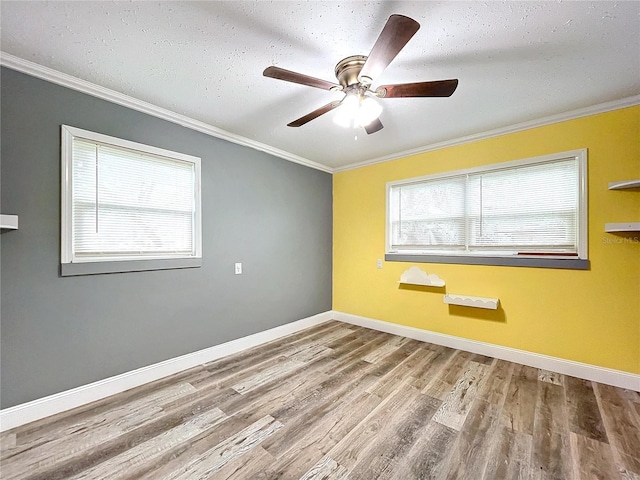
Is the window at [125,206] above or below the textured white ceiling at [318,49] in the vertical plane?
below

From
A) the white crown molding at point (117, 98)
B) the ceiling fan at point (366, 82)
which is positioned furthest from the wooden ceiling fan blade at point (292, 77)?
the white crown molding at point (117, 98)

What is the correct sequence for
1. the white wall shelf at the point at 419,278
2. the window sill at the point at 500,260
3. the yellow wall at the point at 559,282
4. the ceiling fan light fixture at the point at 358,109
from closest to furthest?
the ceiling fan light fixture at the point at 358,109, the yellow wall at the point at 559,282, the window sill at the point at 500,260, the white wall shelf at the point at 419,278

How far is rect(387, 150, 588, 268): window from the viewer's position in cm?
252

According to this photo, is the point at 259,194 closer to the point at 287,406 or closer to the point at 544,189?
the point at 287,406

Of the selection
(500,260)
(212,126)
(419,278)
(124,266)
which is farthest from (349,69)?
(419,278)

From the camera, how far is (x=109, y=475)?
1.42 metres

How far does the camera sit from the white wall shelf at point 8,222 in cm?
166

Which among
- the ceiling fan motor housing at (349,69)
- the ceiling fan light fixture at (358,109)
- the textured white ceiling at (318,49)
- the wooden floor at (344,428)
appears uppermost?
the textured white ceiling at (318,49)

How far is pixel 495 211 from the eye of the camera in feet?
9.52

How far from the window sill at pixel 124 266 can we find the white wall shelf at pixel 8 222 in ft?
1.24

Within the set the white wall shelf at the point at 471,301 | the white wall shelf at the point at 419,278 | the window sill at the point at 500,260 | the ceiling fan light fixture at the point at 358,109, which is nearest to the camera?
the ceiling fan light fixture at the point at 358,109

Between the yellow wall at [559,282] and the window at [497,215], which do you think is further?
the window at [497,215]

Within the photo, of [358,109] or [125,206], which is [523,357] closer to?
[358,109]

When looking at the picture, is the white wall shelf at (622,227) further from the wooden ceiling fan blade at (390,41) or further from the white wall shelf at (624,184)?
the wooden ceiling fan blade at (390,41)
